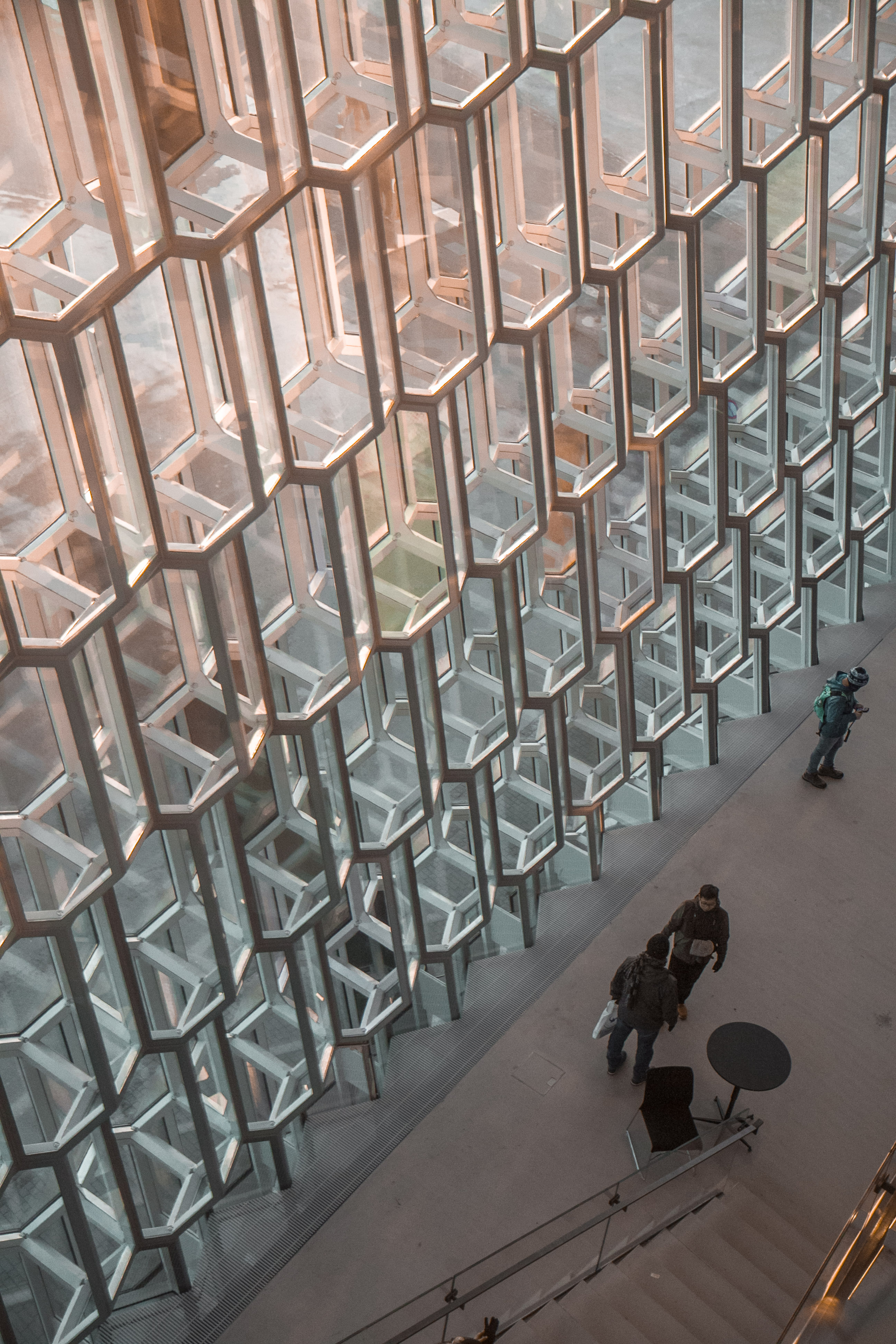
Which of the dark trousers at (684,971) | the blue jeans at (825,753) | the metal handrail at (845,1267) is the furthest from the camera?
the blue jeans at (825,753)

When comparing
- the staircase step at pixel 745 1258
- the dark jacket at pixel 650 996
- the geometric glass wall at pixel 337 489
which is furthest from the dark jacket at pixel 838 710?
the staircase step at pixel 745 1258

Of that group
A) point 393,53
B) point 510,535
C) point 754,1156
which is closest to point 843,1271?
point 754,1156

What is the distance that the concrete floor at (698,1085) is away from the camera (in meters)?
8.52

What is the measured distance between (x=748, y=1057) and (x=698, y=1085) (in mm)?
947

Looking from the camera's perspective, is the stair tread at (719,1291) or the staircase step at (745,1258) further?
the staircase step at (745,1258)

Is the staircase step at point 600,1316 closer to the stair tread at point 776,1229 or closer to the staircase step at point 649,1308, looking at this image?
the staircase step at point 649,1308

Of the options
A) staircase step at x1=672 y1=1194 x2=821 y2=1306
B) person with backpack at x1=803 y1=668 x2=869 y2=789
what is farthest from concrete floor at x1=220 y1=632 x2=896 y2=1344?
staircase step at x1=672 y1=1194 x2=821 y2=1306

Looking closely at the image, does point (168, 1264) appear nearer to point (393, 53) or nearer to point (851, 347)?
point (393, 53)

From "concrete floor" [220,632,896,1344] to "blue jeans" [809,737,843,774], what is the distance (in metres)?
0.24

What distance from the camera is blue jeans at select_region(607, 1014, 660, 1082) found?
8.92 m

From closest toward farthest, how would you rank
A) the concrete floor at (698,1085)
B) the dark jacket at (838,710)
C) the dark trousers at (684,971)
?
the concrete floor at (698,1085) < the dark trousers at (684,971) < the dark jacket at (838,710)

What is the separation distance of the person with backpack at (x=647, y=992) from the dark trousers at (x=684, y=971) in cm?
52

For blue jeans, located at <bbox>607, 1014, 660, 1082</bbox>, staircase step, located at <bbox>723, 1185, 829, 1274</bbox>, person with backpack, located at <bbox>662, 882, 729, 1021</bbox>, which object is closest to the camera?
staircase step, located at <bbox>723, 1185, 829, 1274</bbox>

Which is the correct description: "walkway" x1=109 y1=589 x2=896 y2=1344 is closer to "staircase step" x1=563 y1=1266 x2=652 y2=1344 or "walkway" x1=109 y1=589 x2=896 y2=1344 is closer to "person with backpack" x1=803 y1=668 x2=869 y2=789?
"person with backpack" x1=803 y1=668 x2=869 y2=789
